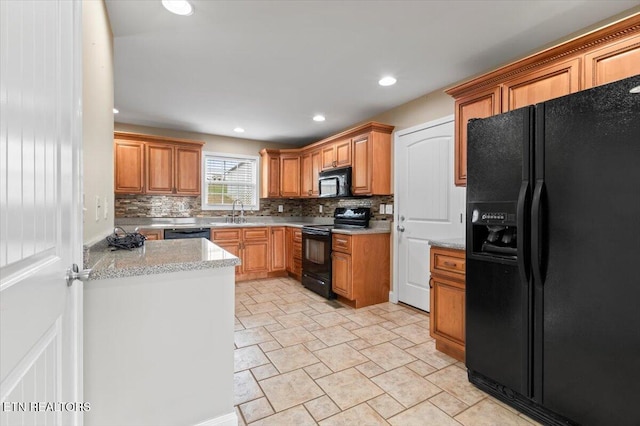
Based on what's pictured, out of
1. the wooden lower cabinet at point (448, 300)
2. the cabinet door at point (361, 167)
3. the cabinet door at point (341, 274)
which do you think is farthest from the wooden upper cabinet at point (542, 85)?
the cabinet door at point (341, 274)

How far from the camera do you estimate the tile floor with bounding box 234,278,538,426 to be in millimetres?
1688

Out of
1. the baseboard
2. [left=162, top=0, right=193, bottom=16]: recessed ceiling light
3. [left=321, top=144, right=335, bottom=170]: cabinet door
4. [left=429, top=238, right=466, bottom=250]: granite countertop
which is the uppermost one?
[left=162, top=0, right=193, bottom=16]: recessed ceiling light

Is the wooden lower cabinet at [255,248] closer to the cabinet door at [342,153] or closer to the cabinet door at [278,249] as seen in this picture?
the cabinet door at [278,249]

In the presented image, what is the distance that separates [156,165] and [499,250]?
4.43 meters

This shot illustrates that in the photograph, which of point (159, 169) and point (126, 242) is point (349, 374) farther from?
point (159, 169)

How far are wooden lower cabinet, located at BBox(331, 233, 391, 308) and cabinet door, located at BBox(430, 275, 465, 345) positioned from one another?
1.19m

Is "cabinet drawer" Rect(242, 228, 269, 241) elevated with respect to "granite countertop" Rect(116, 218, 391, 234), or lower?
lower

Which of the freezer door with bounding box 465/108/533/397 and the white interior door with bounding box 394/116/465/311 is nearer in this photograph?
the freezer door with bounding box 465/108/533/397

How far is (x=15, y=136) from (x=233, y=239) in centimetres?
416

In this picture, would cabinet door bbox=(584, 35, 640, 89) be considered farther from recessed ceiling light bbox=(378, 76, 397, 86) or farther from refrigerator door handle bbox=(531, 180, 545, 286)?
recessed ceiling light bbox=(378, 76, 397, 86)

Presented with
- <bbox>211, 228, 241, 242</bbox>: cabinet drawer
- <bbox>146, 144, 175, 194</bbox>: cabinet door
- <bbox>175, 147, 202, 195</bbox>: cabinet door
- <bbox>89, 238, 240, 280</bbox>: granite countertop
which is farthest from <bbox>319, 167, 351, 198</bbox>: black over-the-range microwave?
<bbox>89, 238, 240, 280</bbox>: granite countertop

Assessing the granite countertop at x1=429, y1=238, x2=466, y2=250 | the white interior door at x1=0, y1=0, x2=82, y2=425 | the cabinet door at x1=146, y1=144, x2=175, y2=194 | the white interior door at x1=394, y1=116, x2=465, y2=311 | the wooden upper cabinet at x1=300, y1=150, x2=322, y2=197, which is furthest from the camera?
the wooden upper cabinet at x1=300, y1=150, x2=322, y2=197

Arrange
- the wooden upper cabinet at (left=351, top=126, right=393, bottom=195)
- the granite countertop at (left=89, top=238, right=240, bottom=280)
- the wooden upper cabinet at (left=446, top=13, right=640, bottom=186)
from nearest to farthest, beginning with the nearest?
the granite countertop at (left=89, top=238, right=240, bottom=280), the wooden upper cabinet at (left=446, top=13, right=640, bottom=186), the wooden upper cabinet at (left=351, top=126, right=393, bottom=195)

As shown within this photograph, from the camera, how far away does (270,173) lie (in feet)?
17.4
